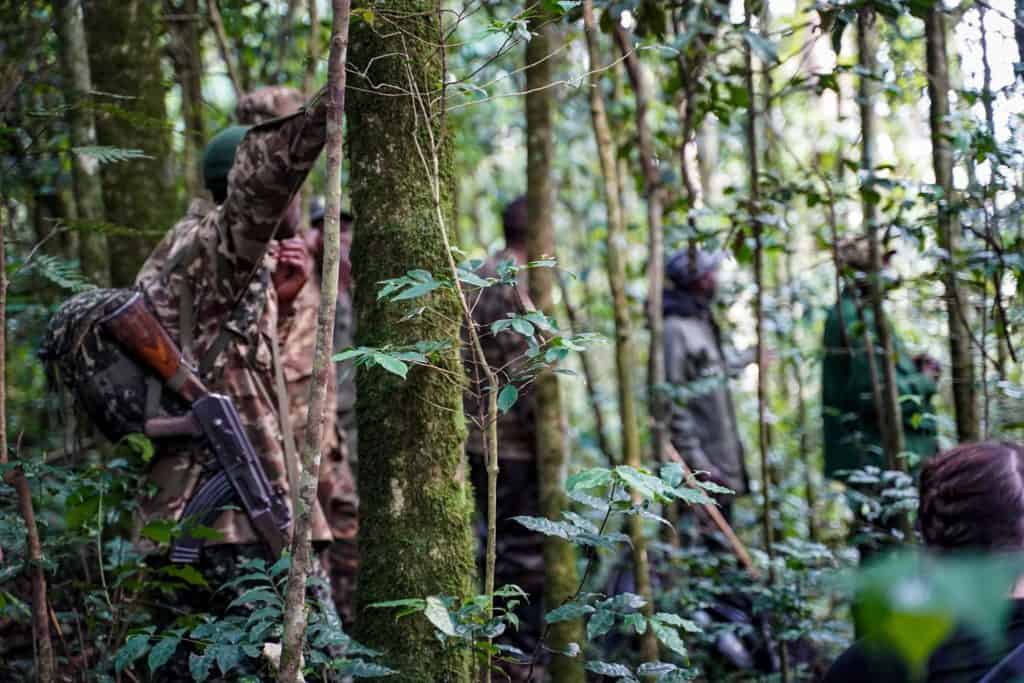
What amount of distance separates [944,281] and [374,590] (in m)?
2.80

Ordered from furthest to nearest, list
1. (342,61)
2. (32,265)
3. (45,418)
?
(45,418) < (32,265) < (342,61)

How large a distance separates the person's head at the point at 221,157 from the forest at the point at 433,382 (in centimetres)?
1

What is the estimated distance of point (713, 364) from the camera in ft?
22.6

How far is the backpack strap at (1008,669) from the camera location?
191cm

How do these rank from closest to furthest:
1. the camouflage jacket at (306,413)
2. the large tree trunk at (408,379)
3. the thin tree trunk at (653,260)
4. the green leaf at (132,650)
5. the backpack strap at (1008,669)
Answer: the backpack strap at (1008,669) < the green leaf at (132,650) < the large tree trunk at (408,379) < the camouflage jacket at (306,413) < the thin tree trunk at (653,260)

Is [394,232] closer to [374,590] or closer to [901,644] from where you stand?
[374,590]

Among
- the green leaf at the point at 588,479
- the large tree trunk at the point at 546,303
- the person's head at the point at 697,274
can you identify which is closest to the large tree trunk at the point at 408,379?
the green leaf at the point at 588,479

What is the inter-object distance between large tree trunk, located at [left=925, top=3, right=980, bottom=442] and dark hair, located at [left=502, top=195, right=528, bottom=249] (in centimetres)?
238

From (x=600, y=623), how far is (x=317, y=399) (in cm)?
80

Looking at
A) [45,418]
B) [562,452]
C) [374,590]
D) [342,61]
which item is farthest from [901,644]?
[45,418]

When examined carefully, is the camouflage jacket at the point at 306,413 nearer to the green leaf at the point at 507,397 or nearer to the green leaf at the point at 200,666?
the green leaf at the point at 200,666

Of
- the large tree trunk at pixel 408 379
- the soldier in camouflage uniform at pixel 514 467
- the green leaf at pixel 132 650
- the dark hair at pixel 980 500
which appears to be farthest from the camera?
the soldier in camouflage uniform at pixel 514 467

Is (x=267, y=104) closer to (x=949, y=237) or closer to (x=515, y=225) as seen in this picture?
(x=515, y=225)

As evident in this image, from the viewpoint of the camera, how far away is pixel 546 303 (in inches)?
174
